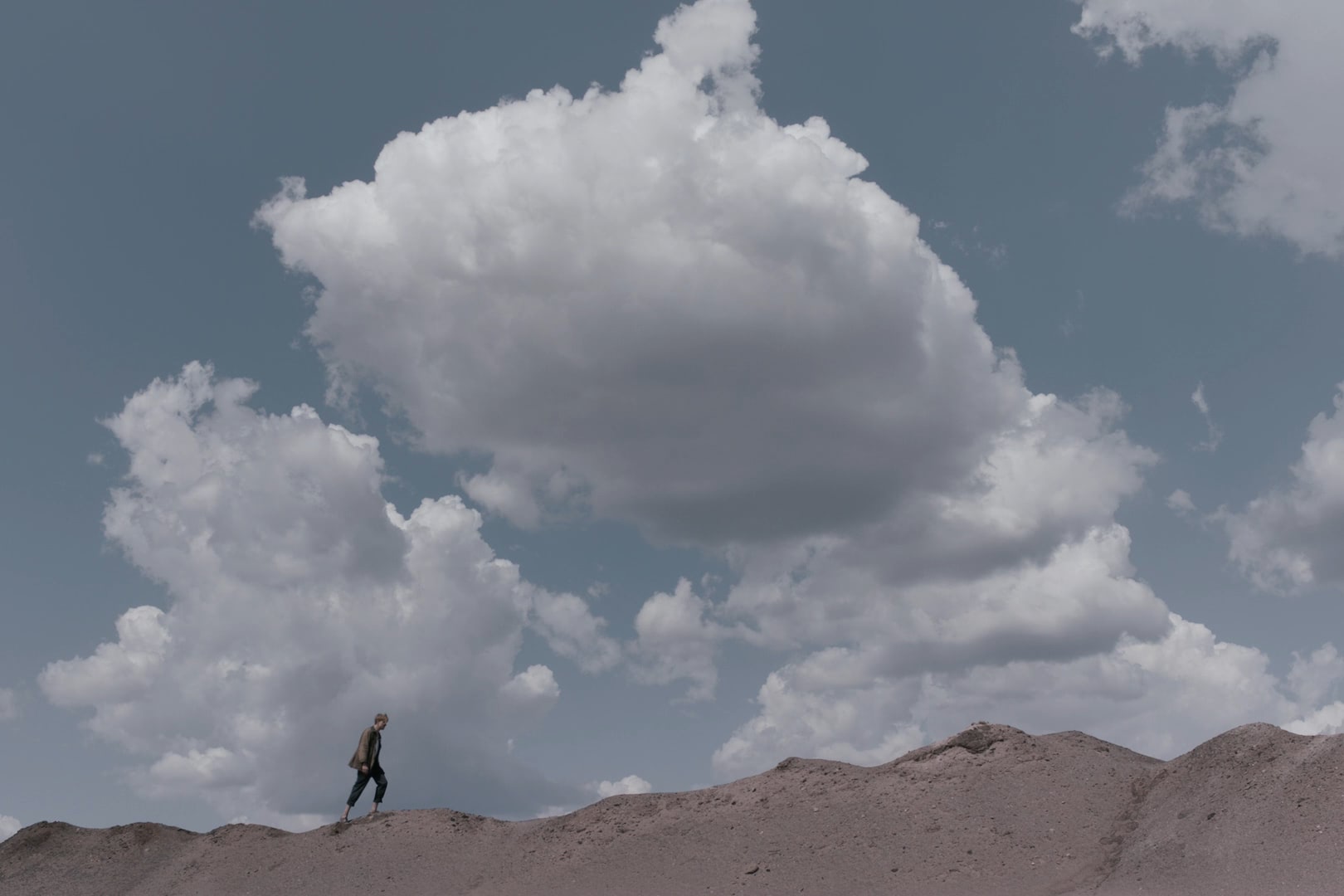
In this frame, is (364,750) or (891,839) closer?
(891,839)

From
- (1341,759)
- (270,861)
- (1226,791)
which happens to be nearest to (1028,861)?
(1226,791)

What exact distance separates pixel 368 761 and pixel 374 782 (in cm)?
72

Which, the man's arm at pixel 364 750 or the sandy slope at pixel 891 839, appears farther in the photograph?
the man's arm at pixel 364 750

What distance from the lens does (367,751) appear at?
1009 inches

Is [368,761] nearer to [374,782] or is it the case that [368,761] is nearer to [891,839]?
[374,782]

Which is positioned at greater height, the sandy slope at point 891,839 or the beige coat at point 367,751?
the beige coat at point 367,751

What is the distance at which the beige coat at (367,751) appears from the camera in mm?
25625

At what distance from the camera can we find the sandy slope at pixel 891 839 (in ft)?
60.0

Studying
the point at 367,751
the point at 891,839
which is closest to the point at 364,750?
the point at 367,751

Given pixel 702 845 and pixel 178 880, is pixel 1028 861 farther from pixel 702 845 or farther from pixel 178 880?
pixel 178 880

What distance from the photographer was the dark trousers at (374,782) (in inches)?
1016

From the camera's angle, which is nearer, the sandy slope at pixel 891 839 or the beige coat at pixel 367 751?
the sandy slope at pixel 891 839

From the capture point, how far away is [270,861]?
25172 millimetres

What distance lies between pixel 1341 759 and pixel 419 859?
18232 millimetres
